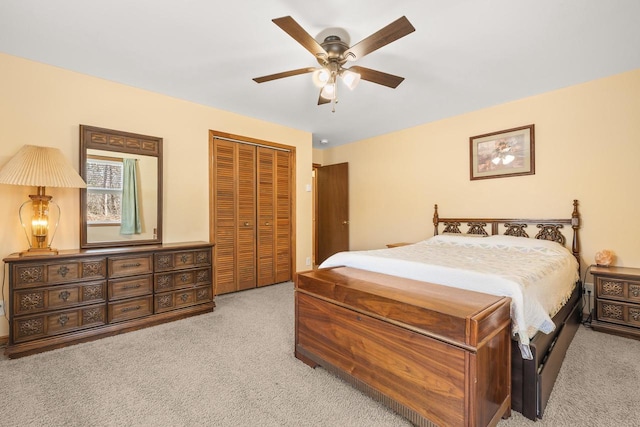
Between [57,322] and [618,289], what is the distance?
15.4ft

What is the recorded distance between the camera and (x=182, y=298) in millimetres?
2920

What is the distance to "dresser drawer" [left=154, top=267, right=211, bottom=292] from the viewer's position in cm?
279

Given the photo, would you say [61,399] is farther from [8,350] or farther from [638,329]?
[638,329]

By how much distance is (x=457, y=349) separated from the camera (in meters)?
1.21

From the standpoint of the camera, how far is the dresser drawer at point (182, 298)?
279cm

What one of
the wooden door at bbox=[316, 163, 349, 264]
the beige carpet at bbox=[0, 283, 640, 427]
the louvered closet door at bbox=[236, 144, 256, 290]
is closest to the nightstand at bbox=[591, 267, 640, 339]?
the beige carpet at bbox=[0, 283, 640, 427]

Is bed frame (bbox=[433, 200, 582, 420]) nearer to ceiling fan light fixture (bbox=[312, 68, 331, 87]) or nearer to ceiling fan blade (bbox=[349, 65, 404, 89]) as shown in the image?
ceiling fan blade (bbox=[349, 65, 404, 89])

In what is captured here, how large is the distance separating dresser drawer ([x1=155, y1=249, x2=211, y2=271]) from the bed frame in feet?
9.05

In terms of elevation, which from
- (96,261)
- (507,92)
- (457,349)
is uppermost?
(507,92)

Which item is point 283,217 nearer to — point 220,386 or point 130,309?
point 130,309

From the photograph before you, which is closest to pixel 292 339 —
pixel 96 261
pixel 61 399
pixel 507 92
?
pixel 61 399

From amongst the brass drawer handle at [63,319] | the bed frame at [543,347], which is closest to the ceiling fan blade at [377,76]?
the bed frame at [543,347]

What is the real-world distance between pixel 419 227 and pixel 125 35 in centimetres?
392

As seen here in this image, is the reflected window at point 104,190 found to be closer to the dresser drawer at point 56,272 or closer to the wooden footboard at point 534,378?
the dresser drawer at point 56,272
